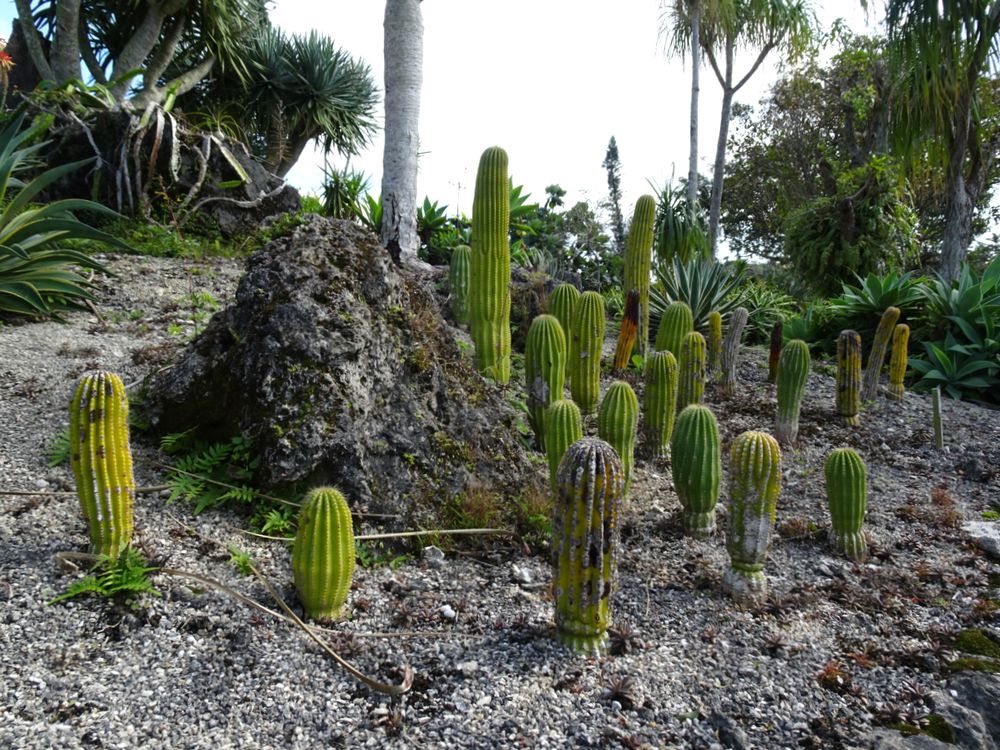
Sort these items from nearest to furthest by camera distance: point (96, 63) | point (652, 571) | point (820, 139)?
point (652, 571) → point (96, 63) → point (820, 139)

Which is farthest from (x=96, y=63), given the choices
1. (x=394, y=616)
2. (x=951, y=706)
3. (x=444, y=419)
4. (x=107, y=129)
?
(x=951, y=706)

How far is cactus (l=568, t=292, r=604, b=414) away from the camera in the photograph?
205 inches

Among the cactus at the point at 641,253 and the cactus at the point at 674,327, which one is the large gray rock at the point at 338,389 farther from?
the cactus at the point at 641,253

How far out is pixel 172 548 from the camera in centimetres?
307

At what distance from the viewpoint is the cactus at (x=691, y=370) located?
537cm

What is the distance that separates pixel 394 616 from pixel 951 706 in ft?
7.15

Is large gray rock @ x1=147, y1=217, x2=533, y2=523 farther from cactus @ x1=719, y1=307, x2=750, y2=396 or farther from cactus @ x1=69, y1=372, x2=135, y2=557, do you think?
cactus @ x1=719, y1=307, x2=750, y2=396

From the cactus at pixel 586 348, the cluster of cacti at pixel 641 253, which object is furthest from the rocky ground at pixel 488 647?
the cluster of cacti at pixel 641 253

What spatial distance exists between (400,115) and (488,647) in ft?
20.6

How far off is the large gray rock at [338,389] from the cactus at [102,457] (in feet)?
2.34

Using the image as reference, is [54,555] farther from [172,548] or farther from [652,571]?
[652,571]

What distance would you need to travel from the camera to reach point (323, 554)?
110 inches

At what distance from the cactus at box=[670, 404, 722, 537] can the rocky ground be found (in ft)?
0.48

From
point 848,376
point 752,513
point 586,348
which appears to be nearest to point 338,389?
point 752,513
